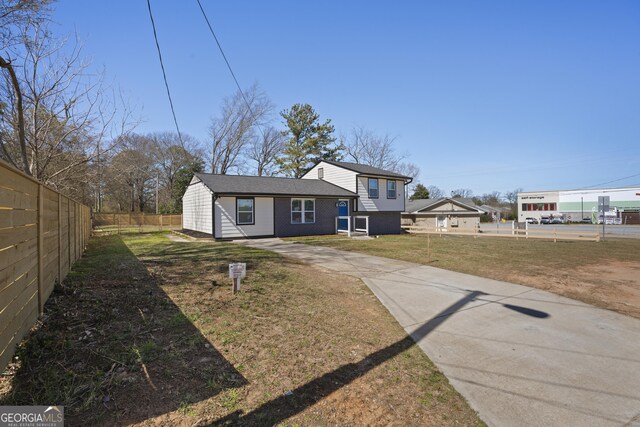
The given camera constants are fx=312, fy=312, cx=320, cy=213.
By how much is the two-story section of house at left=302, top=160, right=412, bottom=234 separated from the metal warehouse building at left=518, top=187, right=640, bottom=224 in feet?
161

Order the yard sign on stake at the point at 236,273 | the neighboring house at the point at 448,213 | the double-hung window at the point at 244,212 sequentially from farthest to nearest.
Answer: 1. the neighboring house at the point at 448,213
2. the double-hung window at the point at 244,212
3. the yard sign on stake at the point at 236,273

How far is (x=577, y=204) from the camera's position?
57469 mm

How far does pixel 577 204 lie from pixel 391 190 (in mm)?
54687

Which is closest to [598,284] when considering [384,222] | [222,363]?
[222,363]

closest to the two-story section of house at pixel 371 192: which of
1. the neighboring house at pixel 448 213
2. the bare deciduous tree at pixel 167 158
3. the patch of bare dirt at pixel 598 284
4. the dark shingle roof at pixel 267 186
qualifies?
the dark shingle roof at pixel 267 186

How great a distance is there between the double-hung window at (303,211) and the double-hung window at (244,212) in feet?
8.13

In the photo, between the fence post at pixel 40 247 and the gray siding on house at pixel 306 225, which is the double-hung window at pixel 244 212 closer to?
the gray siding on house at pixel 306 225

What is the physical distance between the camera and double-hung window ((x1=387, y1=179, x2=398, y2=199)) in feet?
73.9

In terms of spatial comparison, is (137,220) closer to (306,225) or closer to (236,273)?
(306,225)

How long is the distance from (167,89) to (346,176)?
14134mm

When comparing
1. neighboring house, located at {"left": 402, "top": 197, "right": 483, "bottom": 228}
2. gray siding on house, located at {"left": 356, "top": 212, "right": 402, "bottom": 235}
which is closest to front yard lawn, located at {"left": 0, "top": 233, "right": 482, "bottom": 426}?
gray siding on house, located at {"left": 356, "top": 212, "right": 402, "bottom": 235}

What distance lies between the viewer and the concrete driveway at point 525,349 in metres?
2.69

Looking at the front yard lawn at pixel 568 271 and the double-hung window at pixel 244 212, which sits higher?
the double-hung window at pixel 244 212

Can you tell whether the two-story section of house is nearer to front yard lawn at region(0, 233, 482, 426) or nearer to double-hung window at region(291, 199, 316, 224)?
double-hung window at region(291, 199, 316, 224)
